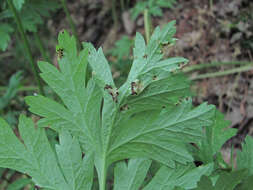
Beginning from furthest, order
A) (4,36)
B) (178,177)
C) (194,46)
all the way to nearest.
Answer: (194,46) < (4,36) < (178,177)

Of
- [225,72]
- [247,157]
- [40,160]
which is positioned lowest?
[225,72]

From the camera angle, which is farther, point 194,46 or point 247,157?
point 194,46

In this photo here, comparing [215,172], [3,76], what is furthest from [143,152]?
[3,76]

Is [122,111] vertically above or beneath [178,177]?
above

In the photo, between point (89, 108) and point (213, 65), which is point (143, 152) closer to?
point (89, 108)

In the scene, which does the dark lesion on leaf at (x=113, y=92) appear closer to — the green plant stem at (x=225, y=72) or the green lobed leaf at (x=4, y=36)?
the green lobed leaf at (x=4, y=36)

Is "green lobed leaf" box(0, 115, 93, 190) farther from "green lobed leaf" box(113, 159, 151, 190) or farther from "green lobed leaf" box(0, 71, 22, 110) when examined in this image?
Result: "green lobed leaf" box(0, 71, 22, 110)

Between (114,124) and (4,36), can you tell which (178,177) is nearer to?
(114,124)

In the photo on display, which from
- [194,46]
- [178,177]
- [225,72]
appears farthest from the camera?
[194,46]

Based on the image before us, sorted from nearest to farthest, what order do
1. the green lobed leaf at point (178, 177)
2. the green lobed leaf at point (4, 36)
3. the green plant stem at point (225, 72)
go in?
the green lobed leaf at point (178, 177)
the green lobed leaf at point (4, 36)
the green plant stem at point (225, 72)

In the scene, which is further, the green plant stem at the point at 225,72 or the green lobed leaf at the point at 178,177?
the green plant stem at the point at 225,72

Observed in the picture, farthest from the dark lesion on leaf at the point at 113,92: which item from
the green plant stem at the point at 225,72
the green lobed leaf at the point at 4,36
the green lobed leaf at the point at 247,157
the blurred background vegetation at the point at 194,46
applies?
the green plant stem at the point at 225,72

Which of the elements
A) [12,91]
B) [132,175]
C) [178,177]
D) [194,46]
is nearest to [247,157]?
[178,177]
